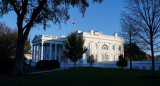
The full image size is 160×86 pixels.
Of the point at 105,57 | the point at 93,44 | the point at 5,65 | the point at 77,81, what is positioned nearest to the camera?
the point at 77,81

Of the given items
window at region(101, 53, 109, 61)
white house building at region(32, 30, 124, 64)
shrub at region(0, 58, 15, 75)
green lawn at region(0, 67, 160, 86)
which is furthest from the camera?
window at region(101, 53, 109, 61)

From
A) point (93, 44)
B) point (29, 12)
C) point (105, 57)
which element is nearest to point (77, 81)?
point (29, 12)

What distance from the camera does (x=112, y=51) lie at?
54906 mm

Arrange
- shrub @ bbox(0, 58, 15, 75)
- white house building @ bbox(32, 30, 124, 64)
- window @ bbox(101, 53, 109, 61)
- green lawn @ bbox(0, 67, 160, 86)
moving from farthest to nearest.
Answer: window @ bbox(101, 53, 109, 61)
white house building @ bbox(32, 30, 124, 64)
shrub @ bbox(0, 58, 15, 75)
green lawn @ bbox(0, 67, 160, 86)

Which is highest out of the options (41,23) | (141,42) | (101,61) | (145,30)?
(41,23)

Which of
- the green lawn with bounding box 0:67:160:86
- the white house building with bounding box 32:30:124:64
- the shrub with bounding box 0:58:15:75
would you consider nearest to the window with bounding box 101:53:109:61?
the white house building with bounding box 32:30:124:64

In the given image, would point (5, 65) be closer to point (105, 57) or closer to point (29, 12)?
point (29, 12)

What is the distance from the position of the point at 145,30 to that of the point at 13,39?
102ft

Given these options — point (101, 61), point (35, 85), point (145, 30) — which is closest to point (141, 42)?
point (145, 30)

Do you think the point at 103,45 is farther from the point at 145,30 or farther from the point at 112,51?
the point at 145,30

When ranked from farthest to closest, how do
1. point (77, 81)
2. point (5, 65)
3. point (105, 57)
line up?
point (105, 57) < point (5, 65) < point (77, 81)

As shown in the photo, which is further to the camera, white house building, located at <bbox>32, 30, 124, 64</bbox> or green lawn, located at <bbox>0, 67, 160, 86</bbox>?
white house building, located at <bbox>32, 30, 124, 64</bbox>

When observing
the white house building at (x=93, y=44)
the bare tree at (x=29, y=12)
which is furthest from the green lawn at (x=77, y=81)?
the white house building at (x=93, y=44)

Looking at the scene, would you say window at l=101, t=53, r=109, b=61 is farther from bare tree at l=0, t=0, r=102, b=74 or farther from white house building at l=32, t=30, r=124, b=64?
bare tree at l=0, t=0, r=102, b=74
